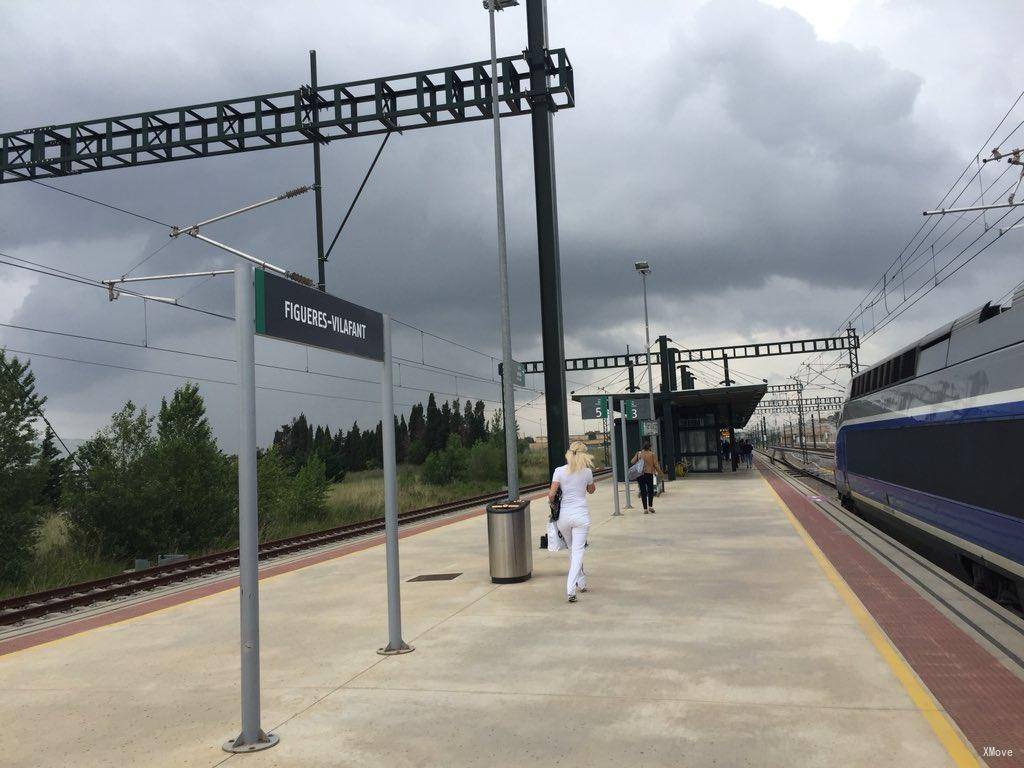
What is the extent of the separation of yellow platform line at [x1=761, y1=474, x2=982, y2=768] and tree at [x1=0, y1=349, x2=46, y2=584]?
13468 millimetres

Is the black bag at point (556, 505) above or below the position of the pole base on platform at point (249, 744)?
above

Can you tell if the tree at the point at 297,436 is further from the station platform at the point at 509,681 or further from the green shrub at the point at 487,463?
the station platform at the point at 509,681

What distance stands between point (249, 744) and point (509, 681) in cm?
176

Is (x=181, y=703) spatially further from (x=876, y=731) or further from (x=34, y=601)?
(x=34, y=601)

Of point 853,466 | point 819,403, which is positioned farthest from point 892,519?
point 819,403

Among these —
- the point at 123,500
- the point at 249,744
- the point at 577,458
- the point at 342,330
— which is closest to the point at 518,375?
the point at 577,458

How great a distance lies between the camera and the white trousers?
8138 millimetres

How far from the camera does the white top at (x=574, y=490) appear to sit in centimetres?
848

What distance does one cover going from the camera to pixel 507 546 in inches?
370

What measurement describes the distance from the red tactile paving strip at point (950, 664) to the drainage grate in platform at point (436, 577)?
15.5 feet

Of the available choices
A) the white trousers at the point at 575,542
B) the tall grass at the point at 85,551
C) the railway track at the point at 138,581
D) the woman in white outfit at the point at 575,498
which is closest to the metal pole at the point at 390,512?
the white trousers at the point at 575,542

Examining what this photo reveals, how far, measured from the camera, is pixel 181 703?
17.5ft

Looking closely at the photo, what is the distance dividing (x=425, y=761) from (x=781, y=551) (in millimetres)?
8482

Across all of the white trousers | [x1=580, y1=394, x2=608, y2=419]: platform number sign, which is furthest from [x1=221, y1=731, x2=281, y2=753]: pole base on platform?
[x1=580, y1=394, x2=608, y2=419]: platform number sign
